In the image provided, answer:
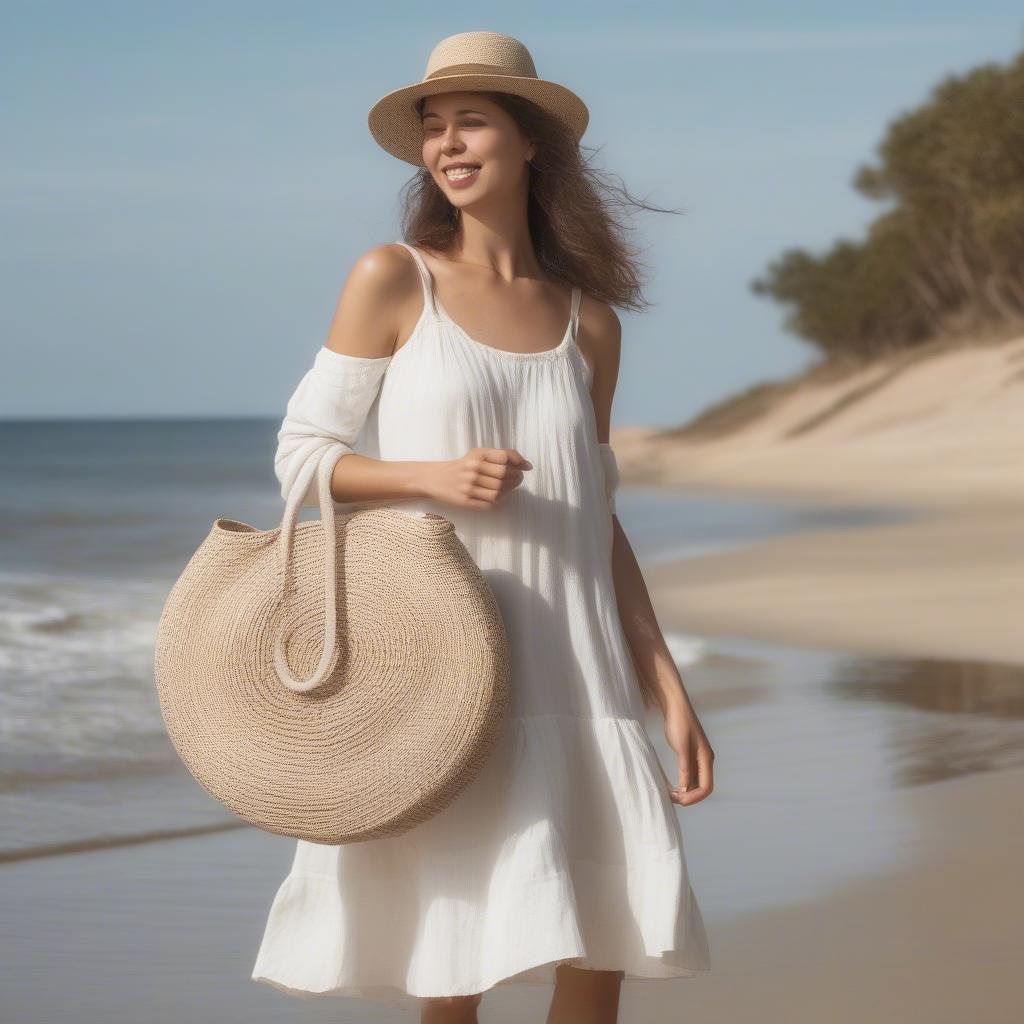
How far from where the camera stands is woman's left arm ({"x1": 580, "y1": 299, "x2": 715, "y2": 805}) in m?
2.77

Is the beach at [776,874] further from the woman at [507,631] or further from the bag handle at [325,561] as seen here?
the bag handle at [325,561]

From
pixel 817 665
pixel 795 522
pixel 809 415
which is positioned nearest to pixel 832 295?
pixel 809 415

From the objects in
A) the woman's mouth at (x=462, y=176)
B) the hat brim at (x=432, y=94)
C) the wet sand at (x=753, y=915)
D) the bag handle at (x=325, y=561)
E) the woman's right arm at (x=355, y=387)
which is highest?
the hat brim at (x=432, y=94)

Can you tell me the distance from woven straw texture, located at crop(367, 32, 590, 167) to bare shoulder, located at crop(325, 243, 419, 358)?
10.6 inches

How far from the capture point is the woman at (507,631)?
99.6 inches

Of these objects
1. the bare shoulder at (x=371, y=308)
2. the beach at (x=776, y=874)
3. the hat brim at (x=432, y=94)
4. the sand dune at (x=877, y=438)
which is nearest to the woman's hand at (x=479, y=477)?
the bare shoulder at (x=371, y=308)

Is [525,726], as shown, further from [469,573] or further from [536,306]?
[536,306]

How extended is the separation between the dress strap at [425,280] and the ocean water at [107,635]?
240 centimetres

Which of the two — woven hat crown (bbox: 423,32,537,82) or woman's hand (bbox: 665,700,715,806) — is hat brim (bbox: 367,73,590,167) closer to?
woven hat crown (bbox: 423,32,537,82)

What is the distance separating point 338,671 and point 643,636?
0.56 meters

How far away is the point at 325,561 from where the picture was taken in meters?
2.47

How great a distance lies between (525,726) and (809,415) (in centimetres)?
4057

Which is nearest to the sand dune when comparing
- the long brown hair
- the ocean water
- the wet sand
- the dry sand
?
the dry sand

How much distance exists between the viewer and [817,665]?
940 cm
